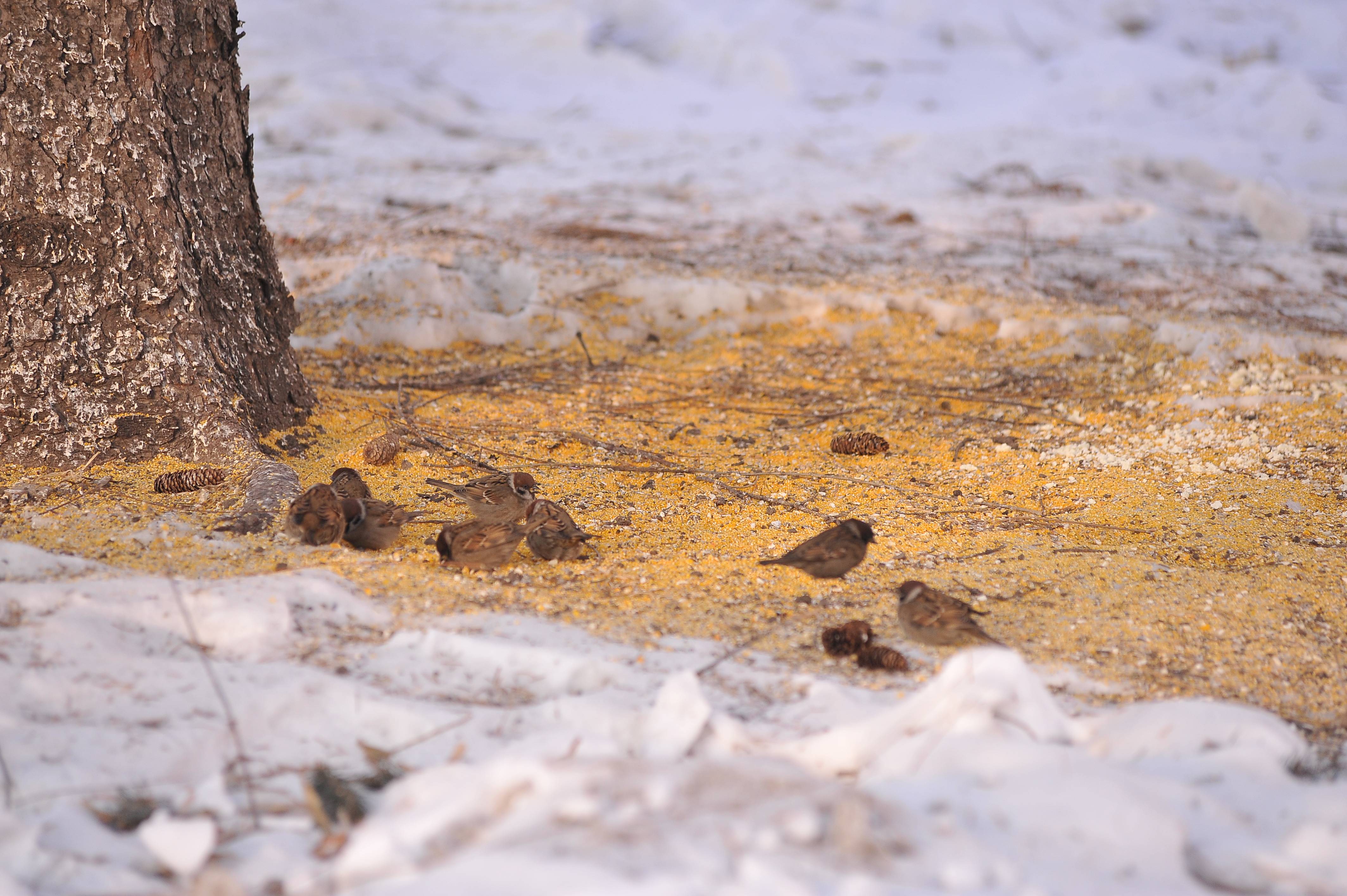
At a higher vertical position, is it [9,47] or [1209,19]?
[1209,19]

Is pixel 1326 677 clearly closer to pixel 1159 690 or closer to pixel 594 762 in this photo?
pixel 1159 690

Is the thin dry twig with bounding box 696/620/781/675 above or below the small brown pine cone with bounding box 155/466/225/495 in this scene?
below

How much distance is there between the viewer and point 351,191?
10.5 meters

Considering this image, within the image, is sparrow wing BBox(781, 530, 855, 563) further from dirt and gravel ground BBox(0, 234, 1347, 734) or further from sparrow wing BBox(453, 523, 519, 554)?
sparrow wing BBox(453, 523, 519, 554)

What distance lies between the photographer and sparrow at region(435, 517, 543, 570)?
3.16 metres

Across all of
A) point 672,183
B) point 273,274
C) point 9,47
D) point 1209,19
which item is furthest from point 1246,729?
point 1209,19

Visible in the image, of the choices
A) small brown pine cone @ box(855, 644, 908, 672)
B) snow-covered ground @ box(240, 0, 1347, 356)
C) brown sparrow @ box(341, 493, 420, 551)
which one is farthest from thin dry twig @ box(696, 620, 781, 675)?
snow-covered ground @ box(240, 0, 1347, 356)

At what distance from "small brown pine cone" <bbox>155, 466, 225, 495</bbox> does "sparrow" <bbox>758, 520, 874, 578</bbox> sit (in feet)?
→ 6.85

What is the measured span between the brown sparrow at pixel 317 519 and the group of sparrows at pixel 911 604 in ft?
5.08

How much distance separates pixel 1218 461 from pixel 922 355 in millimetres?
2257

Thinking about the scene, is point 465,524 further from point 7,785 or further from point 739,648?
point 7,785

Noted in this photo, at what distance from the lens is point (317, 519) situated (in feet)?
10.5

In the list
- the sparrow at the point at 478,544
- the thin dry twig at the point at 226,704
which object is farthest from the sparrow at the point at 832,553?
the thin dry twig at the point at 226,704

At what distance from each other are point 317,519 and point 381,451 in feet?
3.25
